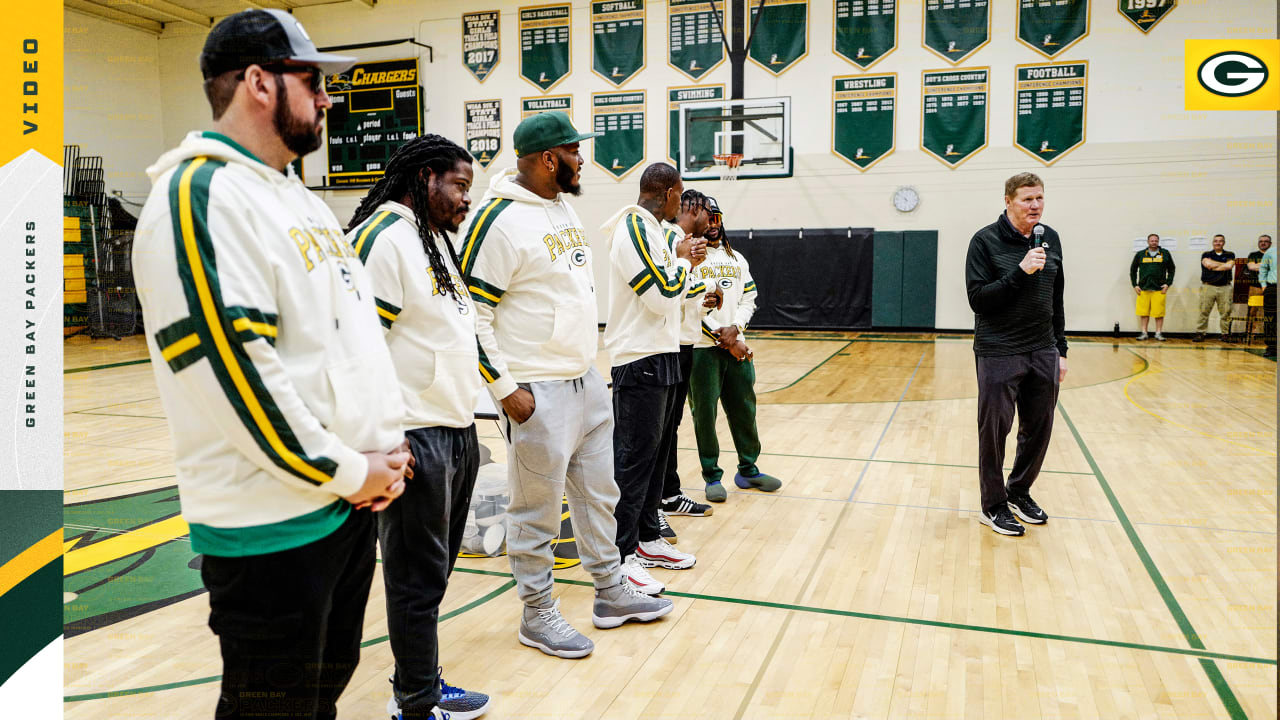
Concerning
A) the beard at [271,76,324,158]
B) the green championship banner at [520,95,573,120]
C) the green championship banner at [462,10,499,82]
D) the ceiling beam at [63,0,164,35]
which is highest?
the ceiling beam at [63,0,164,35]

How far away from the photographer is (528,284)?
2.65 m

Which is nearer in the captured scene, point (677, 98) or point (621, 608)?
point (621, 608)

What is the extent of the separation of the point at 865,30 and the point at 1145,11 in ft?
13.5

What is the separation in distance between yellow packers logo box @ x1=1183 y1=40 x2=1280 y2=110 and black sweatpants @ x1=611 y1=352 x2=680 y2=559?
223cm

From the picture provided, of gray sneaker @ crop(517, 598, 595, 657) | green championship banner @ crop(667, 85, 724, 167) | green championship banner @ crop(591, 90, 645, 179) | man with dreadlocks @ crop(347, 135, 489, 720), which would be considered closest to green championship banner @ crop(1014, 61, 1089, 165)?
green championship banner @ crop(667, 85, 724, 167)

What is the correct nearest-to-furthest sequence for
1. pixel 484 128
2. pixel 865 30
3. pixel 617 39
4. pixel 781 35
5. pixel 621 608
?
pixel 621 608, pixel 865 30, pixel 781 35, pixel 617 39, pixel 484 128

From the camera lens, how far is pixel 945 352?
11.9m

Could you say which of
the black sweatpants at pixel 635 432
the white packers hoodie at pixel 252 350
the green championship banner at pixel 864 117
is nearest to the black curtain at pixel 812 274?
the green championship banner at pixel 864 117

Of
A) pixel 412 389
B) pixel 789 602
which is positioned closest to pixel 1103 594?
pixel 789 602

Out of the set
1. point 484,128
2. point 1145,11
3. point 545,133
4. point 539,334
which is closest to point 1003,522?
point 539,334

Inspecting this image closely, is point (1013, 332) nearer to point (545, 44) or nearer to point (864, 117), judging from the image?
point (864, 117)

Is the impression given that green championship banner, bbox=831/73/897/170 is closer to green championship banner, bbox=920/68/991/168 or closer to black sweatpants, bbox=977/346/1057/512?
green championship banner, bbox=920/68/991/168

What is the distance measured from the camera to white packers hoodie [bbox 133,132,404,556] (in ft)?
4.13

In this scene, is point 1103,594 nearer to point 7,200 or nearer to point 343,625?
point 343,625
